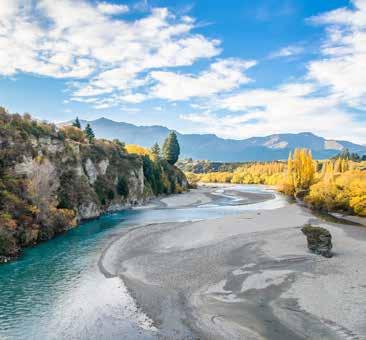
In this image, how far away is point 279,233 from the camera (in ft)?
127

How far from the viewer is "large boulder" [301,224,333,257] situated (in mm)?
28562

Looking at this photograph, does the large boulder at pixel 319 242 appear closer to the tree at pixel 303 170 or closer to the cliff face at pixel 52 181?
the cliff face at pixel 52 181

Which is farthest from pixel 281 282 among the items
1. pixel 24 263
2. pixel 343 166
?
pixel 343 166

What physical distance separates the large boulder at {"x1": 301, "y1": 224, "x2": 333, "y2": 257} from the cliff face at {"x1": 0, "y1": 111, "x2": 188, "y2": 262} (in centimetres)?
2691

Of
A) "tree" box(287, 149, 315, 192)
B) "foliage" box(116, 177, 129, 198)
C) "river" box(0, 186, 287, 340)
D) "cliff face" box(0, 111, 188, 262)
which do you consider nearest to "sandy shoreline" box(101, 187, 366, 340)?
"river" box(0, 186, 287, 340)

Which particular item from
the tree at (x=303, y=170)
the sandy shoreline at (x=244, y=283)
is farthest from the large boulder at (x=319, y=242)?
the tree at (x=303, y=170)

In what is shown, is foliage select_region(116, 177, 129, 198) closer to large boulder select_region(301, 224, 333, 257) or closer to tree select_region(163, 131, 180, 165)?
large boulder select_region(301, 224, 333, 257)

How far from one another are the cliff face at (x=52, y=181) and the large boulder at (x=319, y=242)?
26.9 metres

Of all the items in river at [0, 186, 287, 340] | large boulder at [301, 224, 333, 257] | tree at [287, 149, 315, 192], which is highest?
tree at [287, 149, 315, 192]

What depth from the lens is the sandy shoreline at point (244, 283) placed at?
16438 millimetres

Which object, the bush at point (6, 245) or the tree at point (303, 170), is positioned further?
the tree at point (303, 170)

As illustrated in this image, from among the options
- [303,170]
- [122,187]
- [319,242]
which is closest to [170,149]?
[303,170]

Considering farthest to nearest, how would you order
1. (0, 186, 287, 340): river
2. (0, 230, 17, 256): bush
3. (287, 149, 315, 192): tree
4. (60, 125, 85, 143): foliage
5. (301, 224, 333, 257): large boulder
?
(287, 149, 315, 192): tree < (60, 125, 85, 143): foliage < (0, 230, 17, 256): bush < (301, 224, 333, 257): large boulder < (0, 186, 287, 340): river

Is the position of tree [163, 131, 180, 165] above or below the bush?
above
